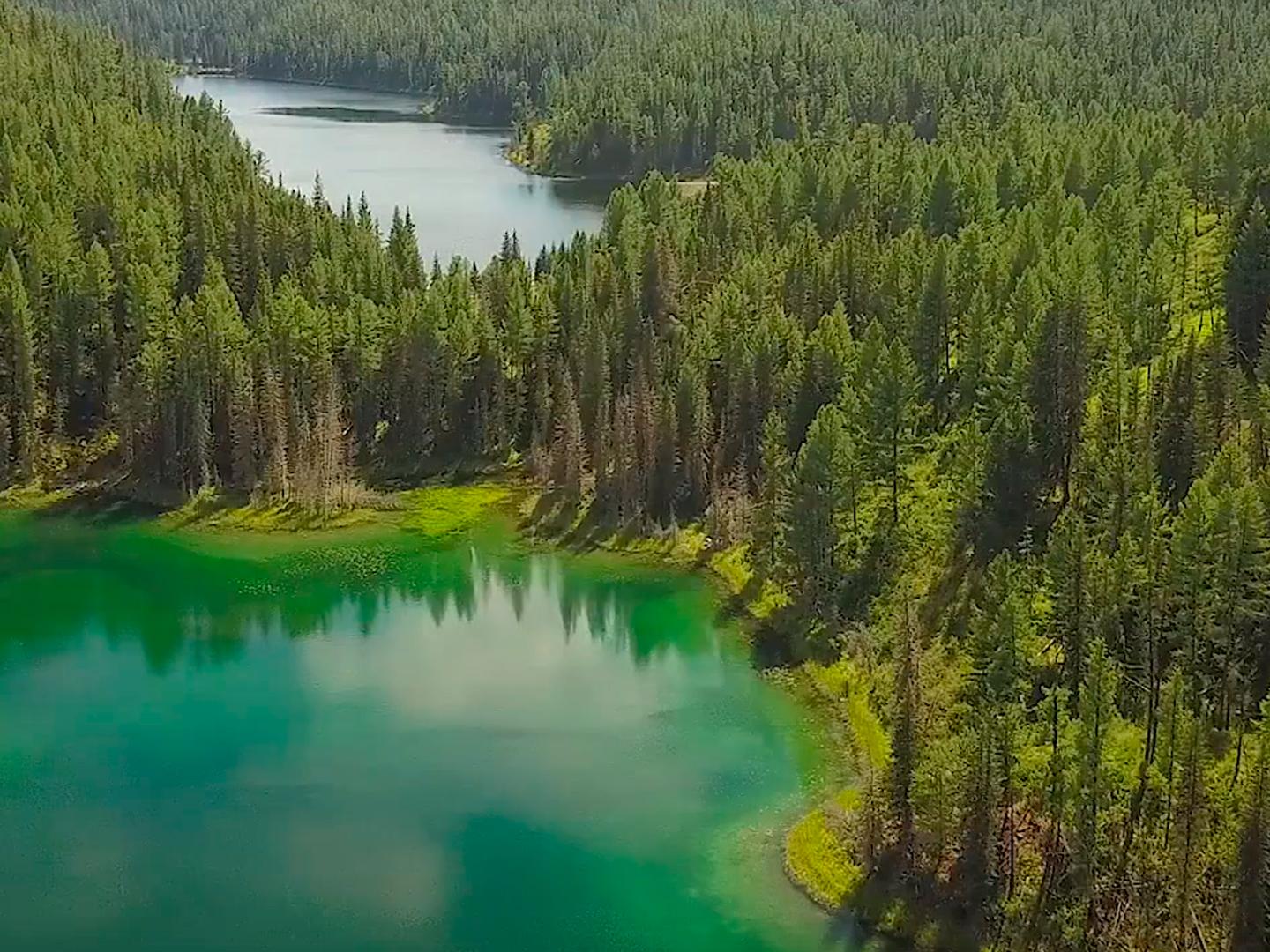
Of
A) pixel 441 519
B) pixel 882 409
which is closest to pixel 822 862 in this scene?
pixel 882 409

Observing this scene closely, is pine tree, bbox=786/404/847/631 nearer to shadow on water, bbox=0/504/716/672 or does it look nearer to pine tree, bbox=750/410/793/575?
pine tree, bbox=750/410/793/575

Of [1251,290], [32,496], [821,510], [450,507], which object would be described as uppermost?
[1251,290]

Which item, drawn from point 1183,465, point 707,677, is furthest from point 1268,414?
point 707,677

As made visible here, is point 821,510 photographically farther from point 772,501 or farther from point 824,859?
point 824,859

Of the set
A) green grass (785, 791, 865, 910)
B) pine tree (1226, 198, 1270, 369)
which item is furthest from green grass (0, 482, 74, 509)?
pine tree (1226, 198, 1270, 369)

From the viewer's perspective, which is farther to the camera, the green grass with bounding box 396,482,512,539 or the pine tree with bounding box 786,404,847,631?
the green grass with bounding box 396,482,512,539

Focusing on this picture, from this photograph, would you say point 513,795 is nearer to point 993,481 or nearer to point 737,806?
point 737,806
